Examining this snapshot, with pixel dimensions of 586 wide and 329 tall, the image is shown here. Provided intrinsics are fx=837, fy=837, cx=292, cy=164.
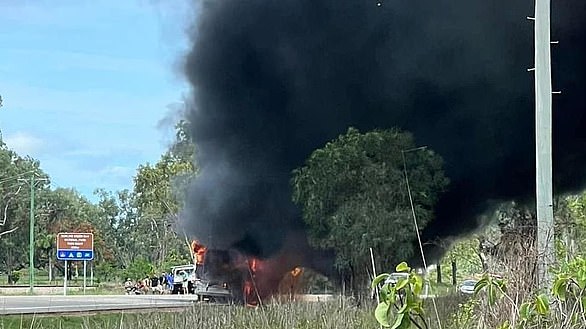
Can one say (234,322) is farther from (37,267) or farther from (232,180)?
(37,267)

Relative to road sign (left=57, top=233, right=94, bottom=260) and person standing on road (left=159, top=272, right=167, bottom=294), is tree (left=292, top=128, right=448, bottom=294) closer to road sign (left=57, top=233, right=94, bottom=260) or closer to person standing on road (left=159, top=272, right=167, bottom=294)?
person standing on road (left=159, top=272, right=167, bottom=294)

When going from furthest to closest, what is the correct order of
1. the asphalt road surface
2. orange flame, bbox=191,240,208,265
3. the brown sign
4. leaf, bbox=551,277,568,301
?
the brown sign < orange flame, bbox=191,240,208,265 < the asphalt road surface < leaf, bbox=551,277,568,301

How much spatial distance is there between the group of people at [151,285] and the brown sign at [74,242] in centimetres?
216

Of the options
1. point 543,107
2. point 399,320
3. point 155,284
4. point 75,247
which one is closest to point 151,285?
point 155,284

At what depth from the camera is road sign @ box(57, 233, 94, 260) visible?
28188 mm

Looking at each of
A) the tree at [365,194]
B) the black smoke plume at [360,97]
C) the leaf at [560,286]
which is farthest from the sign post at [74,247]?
the leaf at [560,286]

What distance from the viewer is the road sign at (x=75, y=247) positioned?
28.2 metres

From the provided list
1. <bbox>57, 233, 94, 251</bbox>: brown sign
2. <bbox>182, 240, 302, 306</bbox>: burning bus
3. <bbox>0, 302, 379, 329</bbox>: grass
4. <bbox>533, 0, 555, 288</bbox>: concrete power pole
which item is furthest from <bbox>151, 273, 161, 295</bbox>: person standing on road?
<bbox>533, 0, 555, 288</bbox>: concrete power pole

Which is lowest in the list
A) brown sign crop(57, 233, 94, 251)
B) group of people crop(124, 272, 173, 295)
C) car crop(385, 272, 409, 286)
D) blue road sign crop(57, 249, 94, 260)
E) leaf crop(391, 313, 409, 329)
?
leaf crop(391, 313, 409, 329)

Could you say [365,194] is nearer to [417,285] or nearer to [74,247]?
[417,285]

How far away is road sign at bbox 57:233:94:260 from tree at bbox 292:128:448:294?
53.6ft

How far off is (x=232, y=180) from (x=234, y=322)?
8.48m

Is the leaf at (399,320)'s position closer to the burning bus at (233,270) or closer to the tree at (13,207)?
the burning bus at (233,270)

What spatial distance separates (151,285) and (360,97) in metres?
17.0
